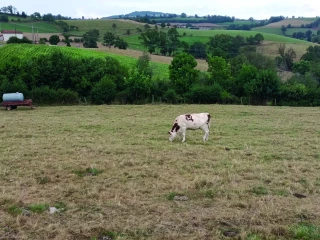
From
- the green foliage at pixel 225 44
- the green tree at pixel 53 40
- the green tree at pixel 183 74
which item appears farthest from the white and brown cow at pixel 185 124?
the green foliage at pixel 225 44

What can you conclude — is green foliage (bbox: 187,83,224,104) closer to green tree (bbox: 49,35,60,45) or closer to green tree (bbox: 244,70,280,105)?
green tree (bbox: 244,70,280,105)

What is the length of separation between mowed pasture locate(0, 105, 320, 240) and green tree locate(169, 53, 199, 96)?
32.3 metres

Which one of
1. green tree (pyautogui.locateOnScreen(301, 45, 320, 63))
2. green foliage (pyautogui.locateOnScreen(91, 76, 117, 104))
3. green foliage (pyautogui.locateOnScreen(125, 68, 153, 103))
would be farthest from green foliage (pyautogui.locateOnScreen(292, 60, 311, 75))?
green foliage (pyautogui.locateOnScreen(91, 76, 117, 104))

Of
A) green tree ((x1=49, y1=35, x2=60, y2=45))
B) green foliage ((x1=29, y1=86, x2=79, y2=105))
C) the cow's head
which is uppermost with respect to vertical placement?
green tree ((x1=49, y1=35, x2=60, y2=45))

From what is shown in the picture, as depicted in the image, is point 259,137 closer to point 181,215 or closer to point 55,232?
point 181,215

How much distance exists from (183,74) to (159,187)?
149ft

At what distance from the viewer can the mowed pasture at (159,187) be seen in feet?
27.1

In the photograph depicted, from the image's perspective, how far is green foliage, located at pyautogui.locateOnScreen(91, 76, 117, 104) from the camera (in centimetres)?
4466

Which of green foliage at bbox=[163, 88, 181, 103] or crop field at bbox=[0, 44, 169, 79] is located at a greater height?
crop field at bbox=[0, 44, 169, 79]

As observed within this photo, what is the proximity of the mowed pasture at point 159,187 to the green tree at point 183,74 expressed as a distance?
106 feet

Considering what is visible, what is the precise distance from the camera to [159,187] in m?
11.1

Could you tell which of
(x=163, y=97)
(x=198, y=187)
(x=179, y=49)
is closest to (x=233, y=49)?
(x=179, y=49)

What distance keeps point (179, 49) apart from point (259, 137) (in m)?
103

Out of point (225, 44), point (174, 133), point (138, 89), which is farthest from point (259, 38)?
point (174, 133)
